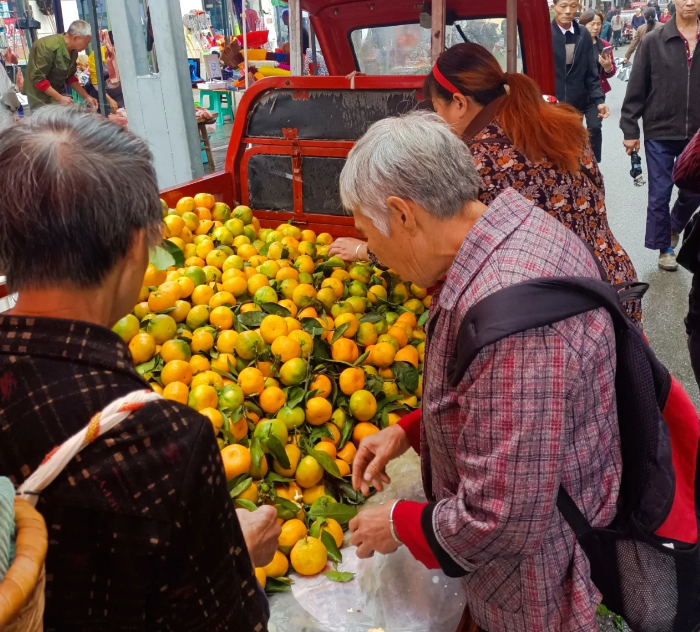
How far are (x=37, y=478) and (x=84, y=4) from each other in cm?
1466

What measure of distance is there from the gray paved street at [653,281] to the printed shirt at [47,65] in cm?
751

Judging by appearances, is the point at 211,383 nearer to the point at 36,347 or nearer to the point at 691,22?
the point at 36,347

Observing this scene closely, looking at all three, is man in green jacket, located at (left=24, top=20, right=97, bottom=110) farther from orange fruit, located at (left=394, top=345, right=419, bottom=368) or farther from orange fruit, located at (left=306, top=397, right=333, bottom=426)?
orange fruit, located at (left=306, top=397, right=333, bottom=426)

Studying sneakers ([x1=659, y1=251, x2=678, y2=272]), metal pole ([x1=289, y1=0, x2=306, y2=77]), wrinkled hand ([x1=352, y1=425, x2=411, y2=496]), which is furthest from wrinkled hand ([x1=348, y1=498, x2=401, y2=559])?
sneakers ([x1=659, y1=251, x2=678, y2=272])

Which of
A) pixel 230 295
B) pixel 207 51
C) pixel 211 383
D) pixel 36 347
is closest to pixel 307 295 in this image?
pixel 230 295

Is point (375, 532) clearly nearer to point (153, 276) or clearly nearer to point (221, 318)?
point (221, 318)

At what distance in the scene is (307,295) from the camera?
8.80ft

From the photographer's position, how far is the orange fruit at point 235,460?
1.89 metres

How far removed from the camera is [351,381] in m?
2.34

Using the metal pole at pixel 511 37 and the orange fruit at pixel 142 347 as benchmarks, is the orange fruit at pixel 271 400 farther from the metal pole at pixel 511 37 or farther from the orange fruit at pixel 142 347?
the metal pole at pixel 511 37

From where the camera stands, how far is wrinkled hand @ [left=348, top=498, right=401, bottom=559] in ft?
4.83

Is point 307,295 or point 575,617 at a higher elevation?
point 307,295

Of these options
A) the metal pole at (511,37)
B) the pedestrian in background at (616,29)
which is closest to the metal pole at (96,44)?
the metal pole at (511,37)

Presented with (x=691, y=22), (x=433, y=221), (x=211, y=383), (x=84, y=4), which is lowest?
(x=211, y=383)
